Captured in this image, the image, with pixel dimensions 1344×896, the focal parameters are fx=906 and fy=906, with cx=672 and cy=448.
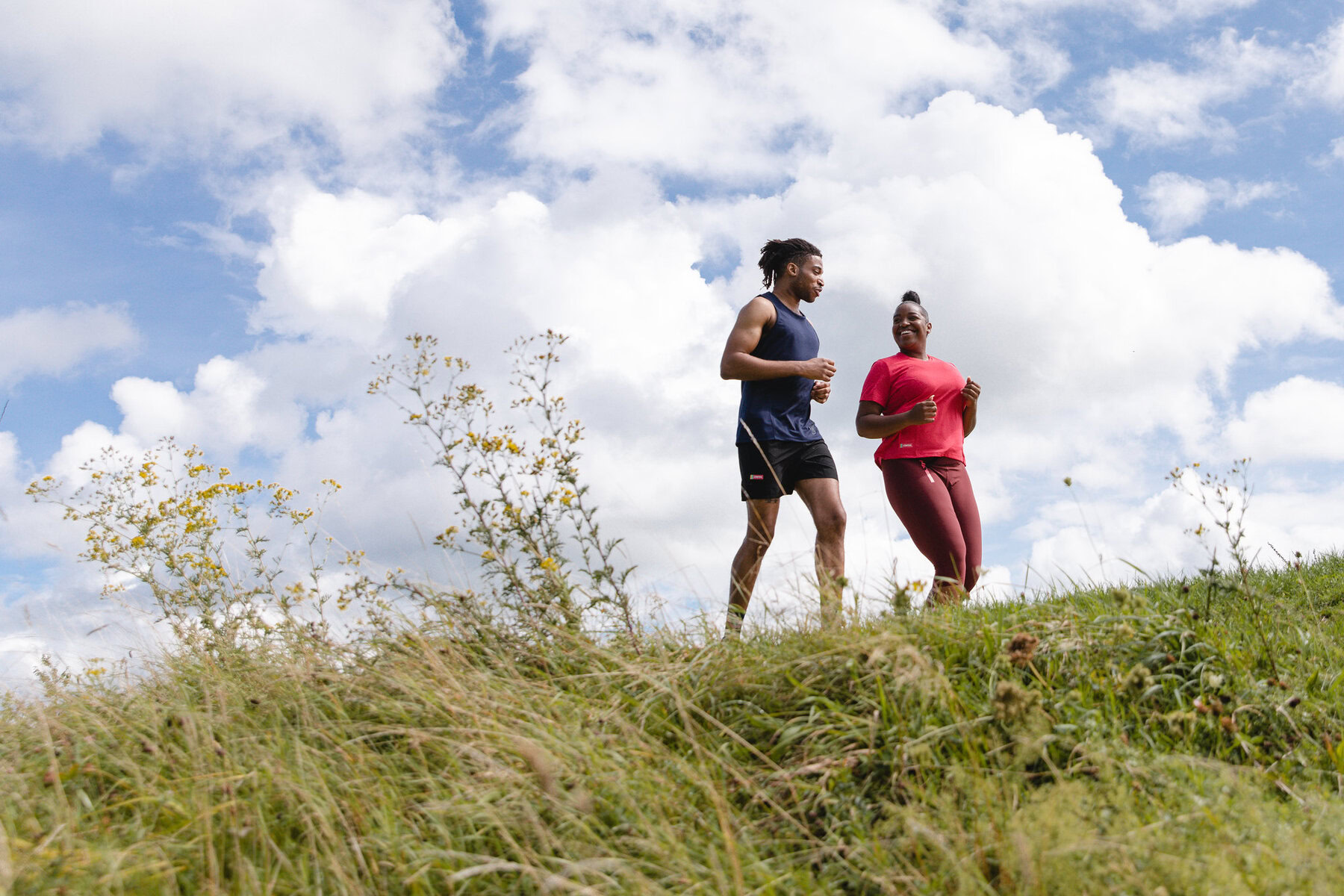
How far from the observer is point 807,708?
329 centimetres

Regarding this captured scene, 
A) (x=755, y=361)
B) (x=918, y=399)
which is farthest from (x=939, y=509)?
(x=755, y=361)

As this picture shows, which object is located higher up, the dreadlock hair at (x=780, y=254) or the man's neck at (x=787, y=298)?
the dreadlock hair at (x=780, y=254)

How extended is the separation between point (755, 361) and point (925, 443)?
1.27m

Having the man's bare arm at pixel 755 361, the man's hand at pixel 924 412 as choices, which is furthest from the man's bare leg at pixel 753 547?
the man's hand at pixel 924 412

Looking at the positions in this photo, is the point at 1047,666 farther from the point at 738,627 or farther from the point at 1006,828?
the point at 738,627

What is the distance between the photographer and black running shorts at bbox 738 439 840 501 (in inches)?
209

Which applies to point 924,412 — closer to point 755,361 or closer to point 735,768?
point 755,361

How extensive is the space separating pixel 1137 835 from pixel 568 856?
5.05 feet

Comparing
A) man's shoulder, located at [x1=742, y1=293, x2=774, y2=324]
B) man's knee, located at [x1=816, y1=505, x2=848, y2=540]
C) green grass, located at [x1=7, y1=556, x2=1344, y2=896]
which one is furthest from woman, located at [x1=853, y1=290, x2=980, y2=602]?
green grass, located at [x1=7, y1=556, x2=1344, y2=896]

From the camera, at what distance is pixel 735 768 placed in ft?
9.78

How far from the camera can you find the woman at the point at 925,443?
550 centimetres

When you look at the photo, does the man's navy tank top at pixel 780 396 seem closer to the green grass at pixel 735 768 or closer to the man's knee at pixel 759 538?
the man's knee at pixel 759 538

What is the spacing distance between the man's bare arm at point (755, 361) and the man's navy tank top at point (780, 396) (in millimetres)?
64

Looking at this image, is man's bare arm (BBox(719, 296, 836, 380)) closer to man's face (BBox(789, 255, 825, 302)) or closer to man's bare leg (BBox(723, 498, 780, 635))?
man's face (BBox(789, 255, 825, 302))
